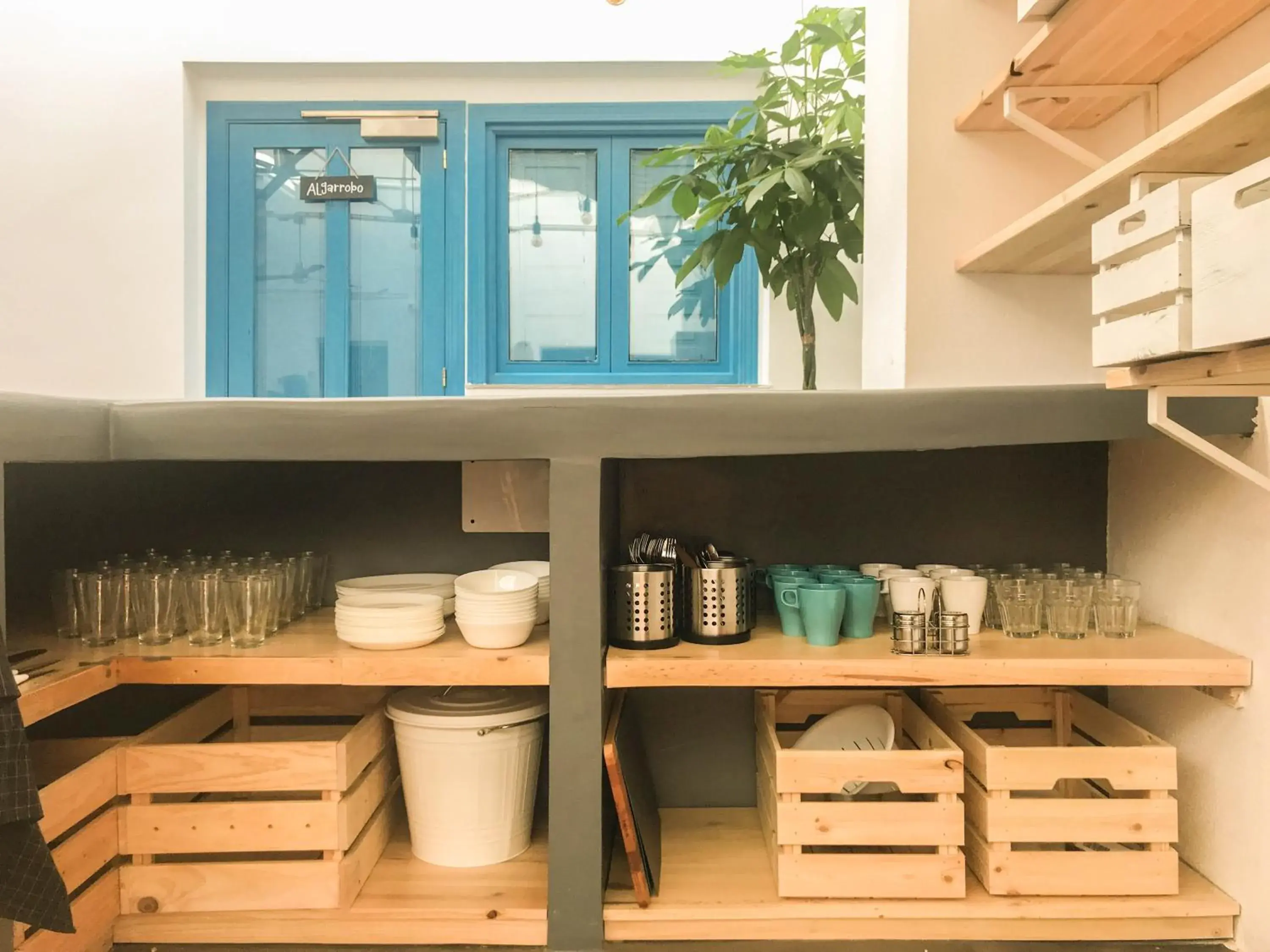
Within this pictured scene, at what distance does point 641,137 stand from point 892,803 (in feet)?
8.20

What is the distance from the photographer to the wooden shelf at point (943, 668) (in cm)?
163

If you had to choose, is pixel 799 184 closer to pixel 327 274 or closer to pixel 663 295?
pixel 663 295

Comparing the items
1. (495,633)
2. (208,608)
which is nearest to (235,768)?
(208,608)

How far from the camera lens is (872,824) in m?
1.64

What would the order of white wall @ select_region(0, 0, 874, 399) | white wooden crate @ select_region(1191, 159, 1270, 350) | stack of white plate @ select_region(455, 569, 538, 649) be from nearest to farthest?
white wooden crate @ select_region(1191, 159, 1270, 350)
stack of white plate @ select_region(455, 569, 538, 649)
white wall @ select_region(0, 0, 874, 399)

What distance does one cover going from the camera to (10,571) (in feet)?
6.31

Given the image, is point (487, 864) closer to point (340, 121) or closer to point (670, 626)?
point (670, 626)

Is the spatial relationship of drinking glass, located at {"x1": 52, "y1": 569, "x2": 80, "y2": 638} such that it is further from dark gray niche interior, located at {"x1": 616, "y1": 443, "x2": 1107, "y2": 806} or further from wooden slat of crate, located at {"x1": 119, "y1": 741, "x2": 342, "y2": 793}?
dark gray niche interior, located at {"x1": 616, "y1": 443, "x2": 1107, "y2": 806}

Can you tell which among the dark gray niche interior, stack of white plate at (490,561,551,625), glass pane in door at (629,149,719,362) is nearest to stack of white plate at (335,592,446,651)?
stack of white plate at (490,561,551,625)

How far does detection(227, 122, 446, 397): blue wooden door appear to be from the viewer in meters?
3.22

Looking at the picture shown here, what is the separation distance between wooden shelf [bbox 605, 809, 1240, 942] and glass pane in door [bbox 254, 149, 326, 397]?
2.35 metres

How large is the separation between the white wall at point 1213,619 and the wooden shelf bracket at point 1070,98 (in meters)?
0.62

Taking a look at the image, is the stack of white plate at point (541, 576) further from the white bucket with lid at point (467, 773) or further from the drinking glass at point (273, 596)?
the drinking glass at point (273, 596)

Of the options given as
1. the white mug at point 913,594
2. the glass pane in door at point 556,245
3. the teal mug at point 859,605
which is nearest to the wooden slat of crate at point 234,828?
the teal mug at point 859,605
